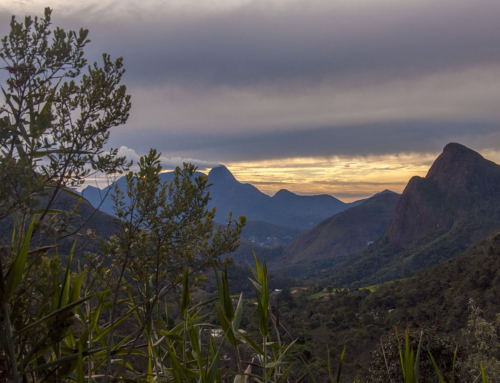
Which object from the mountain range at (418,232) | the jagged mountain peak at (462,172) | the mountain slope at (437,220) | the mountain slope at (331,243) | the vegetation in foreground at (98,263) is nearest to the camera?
the vegetation in foreground at (98,263)

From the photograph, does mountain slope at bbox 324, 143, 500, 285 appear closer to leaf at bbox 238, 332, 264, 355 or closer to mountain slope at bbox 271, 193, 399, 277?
mountain slope at bbox 271, 193, 399, 277

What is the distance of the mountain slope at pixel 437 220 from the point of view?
10538 cm

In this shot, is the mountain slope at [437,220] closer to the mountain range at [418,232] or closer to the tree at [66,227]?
the mountain range at [418,232]

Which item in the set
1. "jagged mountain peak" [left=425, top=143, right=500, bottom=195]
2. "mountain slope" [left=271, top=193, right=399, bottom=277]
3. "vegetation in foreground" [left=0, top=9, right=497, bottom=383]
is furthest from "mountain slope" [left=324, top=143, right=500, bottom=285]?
"vegetation in foreground" [left=0, top=9, right=497, bottom=383]

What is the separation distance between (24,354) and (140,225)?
971 millimetres

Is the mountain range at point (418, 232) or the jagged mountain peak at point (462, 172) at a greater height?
the jagged mountain peak at point (462, 172)

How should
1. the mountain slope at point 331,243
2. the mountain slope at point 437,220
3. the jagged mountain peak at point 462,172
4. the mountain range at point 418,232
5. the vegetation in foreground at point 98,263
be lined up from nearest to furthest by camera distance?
the vegetation in foreground at point 98,263 < the mountain slope at point 437,220 < the mountain range at point 418,232 < the jagged mountain peak at point 462,172 < the mountain slope at point 331,243

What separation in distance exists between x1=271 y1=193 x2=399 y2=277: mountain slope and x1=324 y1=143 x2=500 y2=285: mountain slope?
2452cm

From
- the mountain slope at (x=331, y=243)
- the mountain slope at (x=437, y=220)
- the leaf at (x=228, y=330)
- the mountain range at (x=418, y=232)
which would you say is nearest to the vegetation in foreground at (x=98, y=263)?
the leaf at (x=228, y=330)

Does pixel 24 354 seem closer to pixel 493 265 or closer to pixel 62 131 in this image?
pixel 62 131

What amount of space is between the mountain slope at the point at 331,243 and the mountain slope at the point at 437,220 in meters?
24.5

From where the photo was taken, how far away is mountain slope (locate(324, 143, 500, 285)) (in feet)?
346

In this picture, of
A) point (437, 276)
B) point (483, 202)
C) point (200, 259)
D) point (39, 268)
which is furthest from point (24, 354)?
point (483, 202)

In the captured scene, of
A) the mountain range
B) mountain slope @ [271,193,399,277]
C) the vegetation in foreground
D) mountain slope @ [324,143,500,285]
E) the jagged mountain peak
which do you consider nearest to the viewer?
the vegetation in foreground
